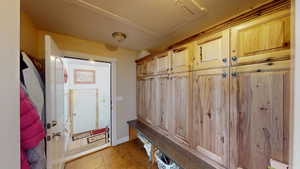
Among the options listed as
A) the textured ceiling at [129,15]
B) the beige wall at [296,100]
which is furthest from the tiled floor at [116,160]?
the textured ceiling at [129,15]

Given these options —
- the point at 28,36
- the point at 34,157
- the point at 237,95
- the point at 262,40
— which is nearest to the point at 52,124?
the point at 34,157

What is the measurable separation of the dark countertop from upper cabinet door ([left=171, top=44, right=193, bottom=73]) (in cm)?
111

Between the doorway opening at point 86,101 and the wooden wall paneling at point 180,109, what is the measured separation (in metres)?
2.04

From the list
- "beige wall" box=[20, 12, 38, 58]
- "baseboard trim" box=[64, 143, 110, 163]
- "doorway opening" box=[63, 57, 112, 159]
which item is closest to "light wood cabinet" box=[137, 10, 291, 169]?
"baseboard trim" box=[64, 143, 110, 163]

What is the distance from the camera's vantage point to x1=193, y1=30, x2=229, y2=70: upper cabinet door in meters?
1.10

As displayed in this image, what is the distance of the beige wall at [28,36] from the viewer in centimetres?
133

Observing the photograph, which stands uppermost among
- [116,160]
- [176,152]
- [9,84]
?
[9,84]

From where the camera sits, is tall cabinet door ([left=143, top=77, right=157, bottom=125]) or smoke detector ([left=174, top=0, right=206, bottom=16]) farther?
tall cabinet door ([left=143, top=77, right=157, bottom=125])

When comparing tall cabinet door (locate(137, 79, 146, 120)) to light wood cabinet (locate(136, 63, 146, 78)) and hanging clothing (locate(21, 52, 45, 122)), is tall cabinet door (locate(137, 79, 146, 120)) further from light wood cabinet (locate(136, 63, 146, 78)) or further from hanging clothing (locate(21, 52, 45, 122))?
hanging clothing (locate(21, 52, 45, 122))

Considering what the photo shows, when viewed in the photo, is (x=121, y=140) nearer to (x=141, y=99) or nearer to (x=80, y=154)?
(x=80, y=154)

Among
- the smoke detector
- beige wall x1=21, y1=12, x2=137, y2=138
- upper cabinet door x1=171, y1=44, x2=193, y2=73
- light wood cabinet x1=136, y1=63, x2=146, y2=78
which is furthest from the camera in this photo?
light wood cabinet x1=136, y1=63, x2=146, y2=78

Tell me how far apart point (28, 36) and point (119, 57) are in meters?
1.48

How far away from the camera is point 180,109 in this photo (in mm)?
1604

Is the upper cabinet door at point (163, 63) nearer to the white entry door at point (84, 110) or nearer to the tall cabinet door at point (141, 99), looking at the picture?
the tall cabinet door at point (141, 99)
